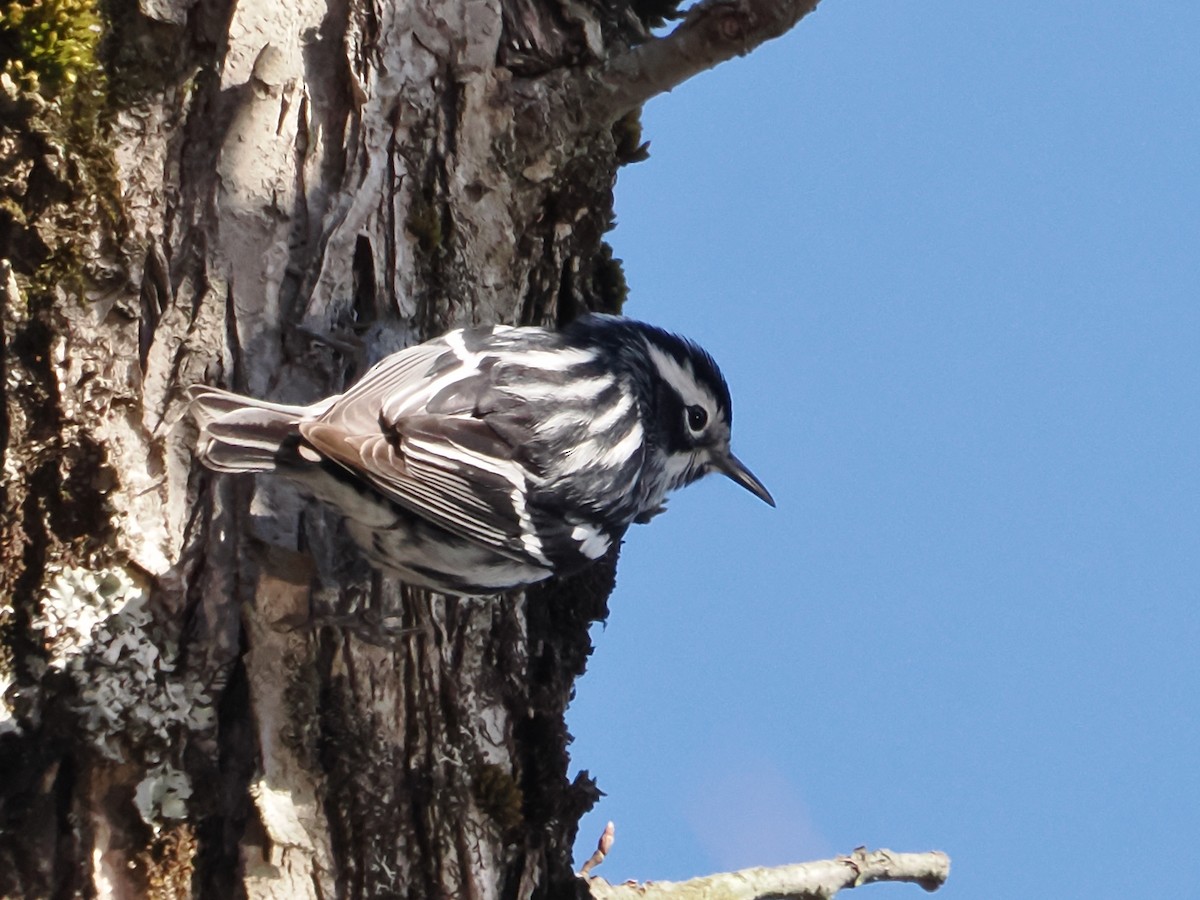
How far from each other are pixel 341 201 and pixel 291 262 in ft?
0.56

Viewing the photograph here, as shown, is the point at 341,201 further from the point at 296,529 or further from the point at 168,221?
the point at 296,529

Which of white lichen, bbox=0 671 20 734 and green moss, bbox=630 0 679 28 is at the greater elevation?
green moss, bbox=630 0 679 28

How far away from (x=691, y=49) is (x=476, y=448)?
91 cm

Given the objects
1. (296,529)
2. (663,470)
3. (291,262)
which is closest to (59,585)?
(296,529)

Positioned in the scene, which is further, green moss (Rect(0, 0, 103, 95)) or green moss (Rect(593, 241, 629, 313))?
green moss (Rect(593, 241, 629, 313))

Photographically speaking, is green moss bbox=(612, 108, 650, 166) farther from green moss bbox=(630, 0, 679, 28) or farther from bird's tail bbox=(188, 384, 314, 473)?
bird's tail bbox=(188, 384, 314, 473)

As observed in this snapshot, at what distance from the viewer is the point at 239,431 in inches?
87.3

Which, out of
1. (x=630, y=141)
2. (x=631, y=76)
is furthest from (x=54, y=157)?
(x=630, y=141)

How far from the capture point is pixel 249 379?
2.46 meters

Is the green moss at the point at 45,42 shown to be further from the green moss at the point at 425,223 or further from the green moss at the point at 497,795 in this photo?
the green moss at the point at 497,795

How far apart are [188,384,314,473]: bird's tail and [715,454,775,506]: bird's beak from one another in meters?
1.49

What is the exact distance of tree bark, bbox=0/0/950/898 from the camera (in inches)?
87.0

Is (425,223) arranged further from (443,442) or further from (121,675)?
(121,675)

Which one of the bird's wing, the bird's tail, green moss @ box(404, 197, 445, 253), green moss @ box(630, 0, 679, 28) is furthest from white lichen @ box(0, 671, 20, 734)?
green moss @ box(630, 0, 679, 28)
